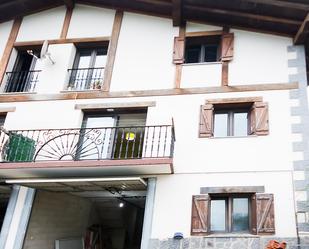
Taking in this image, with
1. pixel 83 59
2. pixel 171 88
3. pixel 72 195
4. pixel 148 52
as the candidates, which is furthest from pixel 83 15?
pixel 72 195

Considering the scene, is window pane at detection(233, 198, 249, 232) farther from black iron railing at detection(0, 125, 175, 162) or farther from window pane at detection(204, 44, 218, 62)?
window pane at detection(204, 44, 218, 62)

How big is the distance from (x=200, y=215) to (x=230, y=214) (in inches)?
25.3

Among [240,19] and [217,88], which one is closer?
[217,88]

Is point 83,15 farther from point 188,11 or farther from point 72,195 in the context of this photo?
point 72,195

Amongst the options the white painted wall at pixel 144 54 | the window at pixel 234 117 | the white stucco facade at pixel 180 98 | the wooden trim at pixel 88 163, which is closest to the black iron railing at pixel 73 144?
the white stucco facade at pixel 180 98

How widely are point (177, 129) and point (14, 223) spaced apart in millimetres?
4426

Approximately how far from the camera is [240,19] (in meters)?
9.29

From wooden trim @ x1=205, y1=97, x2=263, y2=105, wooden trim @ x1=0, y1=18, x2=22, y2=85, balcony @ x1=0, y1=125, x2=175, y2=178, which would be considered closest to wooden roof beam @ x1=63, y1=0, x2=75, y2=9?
wooden trim @ x1=0, y1=18, x2=22, y2=85

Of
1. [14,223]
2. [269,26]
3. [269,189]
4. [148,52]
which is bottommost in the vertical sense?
[14,223]

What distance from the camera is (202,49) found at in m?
9.73

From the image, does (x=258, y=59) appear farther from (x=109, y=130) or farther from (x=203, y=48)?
(x=109, y=130)

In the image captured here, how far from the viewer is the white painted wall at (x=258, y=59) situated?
28.3 ft

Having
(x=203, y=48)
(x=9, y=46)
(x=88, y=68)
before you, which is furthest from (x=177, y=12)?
(x=9, y=46)

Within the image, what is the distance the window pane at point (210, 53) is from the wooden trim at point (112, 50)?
2.58m
